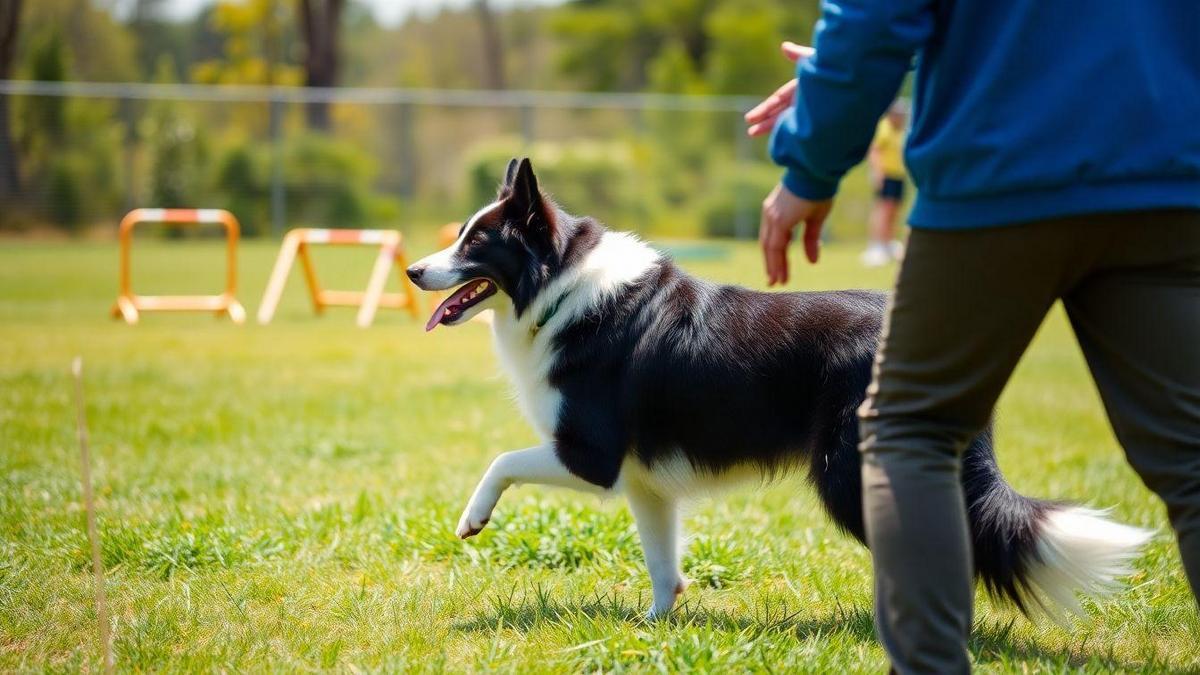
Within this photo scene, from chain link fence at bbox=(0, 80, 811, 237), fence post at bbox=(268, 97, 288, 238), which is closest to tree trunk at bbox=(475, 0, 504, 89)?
chain link fence at bbox=(0, 80, 811, 237)

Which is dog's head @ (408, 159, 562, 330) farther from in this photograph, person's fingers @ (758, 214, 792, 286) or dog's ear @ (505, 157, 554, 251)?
person's fingers @ (758, 214, 792, 286)

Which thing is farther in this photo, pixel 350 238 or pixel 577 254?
pixel 350 238

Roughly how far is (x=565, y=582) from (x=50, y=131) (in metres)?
18.8

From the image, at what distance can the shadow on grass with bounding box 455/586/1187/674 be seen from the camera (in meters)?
3.25

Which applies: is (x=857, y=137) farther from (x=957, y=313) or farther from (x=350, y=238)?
(x=350, y=238)

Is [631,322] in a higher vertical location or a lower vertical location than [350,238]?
higher

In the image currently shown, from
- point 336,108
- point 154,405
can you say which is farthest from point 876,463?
point 336,108

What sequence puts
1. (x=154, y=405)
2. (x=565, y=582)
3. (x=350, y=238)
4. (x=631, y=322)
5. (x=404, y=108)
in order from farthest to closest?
(x=404, y=108) < (x=350, y=238) < (x=154, y=405) < (x=565, y=582) < (x=631, y=322)

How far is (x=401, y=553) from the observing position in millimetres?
4473

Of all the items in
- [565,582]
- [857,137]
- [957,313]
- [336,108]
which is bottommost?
[336,108]

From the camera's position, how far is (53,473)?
5684 mm

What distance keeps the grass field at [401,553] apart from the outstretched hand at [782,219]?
1.08m

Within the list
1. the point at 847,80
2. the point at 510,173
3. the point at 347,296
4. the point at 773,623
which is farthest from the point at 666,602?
the point at 347,296

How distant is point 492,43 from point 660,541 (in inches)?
1790
